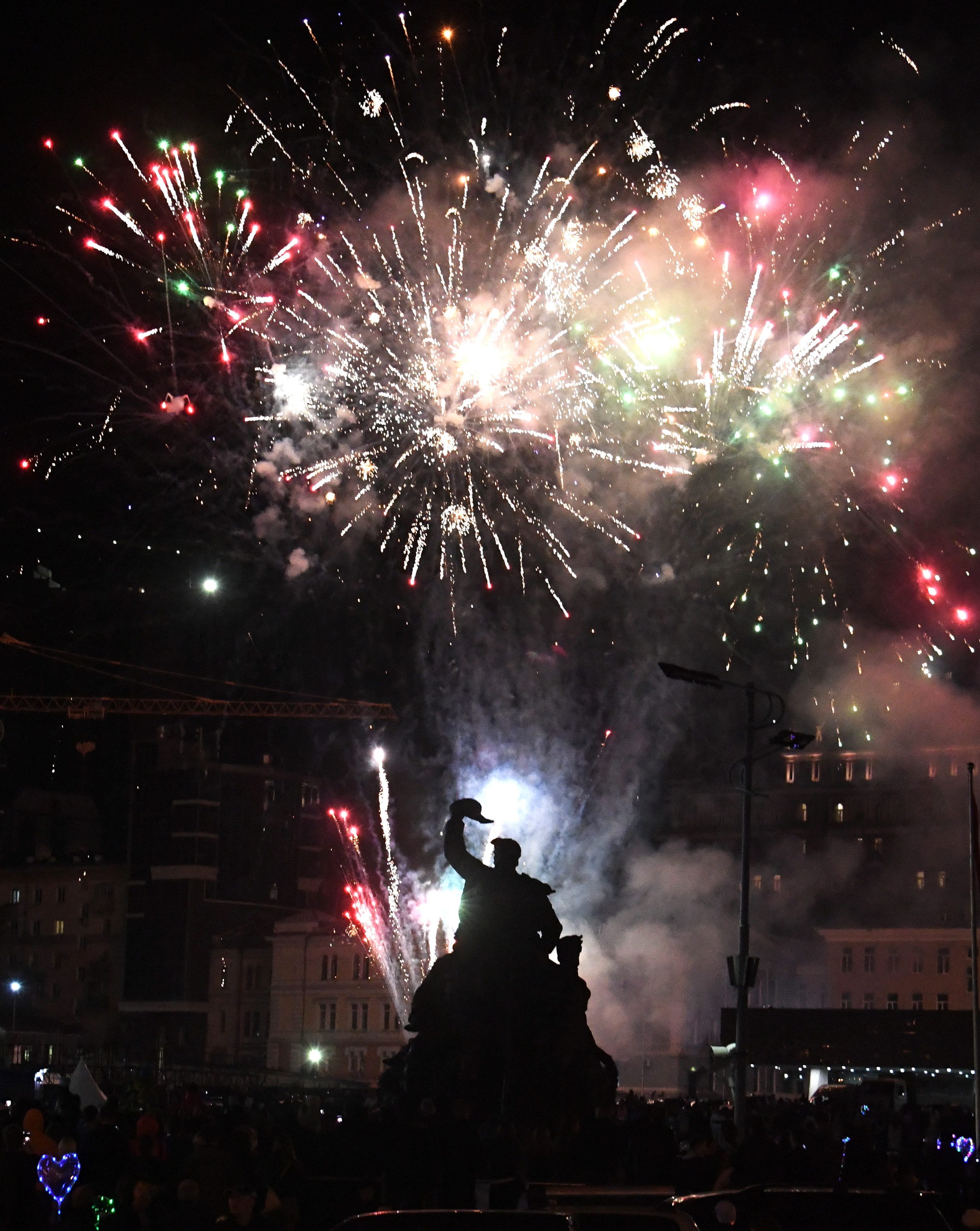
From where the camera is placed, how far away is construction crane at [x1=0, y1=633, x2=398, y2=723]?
87.6 metres

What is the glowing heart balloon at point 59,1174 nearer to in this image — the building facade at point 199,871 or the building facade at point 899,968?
the building facade at point 899,968

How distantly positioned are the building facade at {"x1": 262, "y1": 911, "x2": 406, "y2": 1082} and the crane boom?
1364 cm

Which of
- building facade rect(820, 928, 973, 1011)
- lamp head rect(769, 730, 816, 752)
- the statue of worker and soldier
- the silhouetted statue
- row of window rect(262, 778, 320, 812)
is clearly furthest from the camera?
row of window rect(262, 778, 320, 812)

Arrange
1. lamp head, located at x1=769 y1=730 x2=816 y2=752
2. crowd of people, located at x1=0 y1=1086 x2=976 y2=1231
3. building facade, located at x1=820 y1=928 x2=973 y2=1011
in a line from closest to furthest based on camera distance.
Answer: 1. crowd of people, located at x1=0 y1=1086 x2=976 y2=1231
2. lamp head, located at x1=769 y1=730 x2=816 y2=752
3. building facade, located at x1=820 y1=928 x2=973 y2=1011

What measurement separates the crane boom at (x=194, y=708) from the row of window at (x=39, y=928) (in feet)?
38.7

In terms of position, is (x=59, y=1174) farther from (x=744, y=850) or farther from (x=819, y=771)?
(x=819, y=771)

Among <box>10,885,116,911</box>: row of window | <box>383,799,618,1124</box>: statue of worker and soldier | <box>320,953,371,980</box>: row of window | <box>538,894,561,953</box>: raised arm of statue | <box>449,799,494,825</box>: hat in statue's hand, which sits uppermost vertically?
<box>10,885,116,911</box>: row of window

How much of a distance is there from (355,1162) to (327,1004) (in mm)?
68063

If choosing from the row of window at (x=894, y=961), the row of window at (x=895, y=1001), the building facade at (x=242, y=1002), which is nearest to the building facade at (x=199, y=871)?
the building facade at (x=242, y=1002)

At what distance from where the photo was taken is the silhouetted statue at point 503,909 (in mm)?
22297

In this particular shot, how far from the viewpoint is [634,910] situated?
2790 inches

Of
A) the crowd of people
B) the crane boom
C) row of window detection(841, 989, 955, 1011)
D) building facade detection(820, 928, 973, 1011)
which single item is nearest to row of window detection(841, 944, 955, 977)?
building facade detection(820, 928, 973, 1011)

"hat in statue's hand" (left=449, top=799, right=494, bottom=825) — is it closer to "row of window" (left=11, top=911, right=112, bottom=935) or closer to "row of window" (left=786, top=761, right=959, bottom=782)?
"row of window" (left=786, top=761, right=959, bottom=782)

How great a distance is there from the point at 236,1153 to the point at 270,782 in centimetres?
8600
